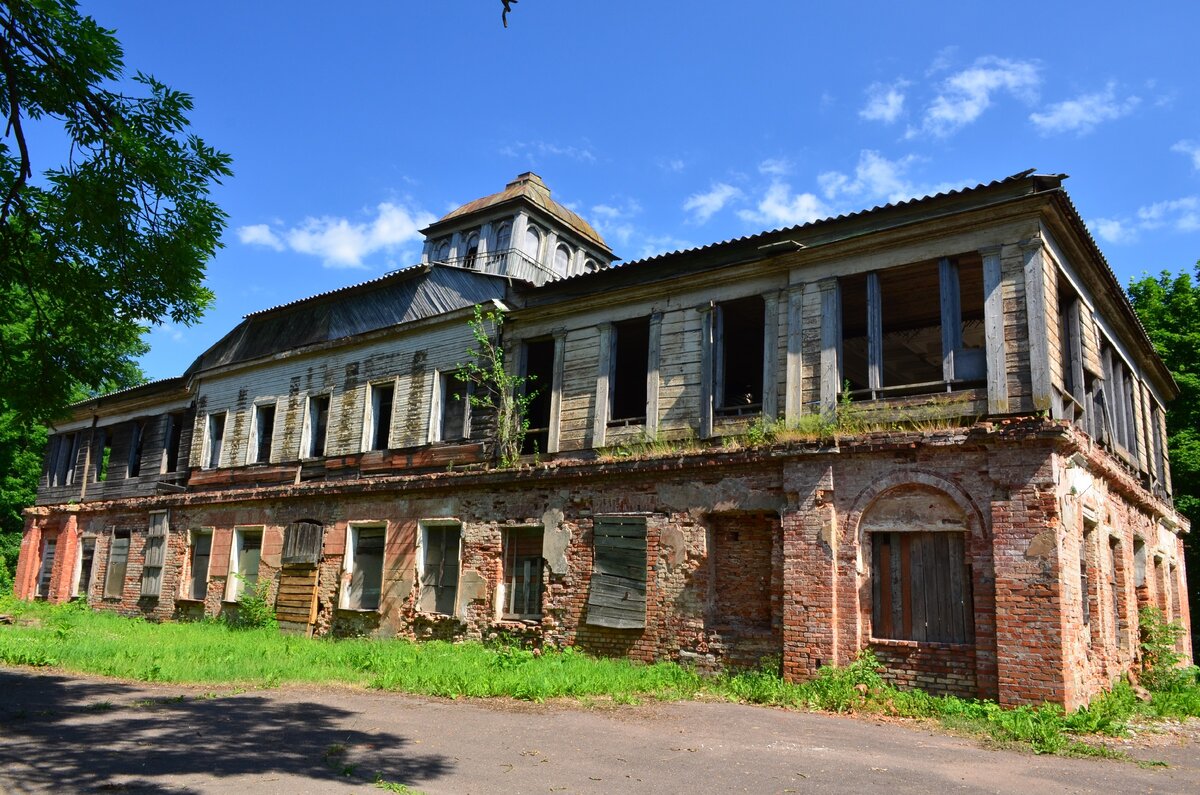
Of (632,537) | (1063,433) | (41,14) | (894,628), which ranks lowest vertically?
(894,628)

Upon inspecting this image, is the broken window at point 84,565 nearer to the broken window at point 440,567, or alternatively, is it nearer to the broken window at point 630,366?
the broken window at point 440,567

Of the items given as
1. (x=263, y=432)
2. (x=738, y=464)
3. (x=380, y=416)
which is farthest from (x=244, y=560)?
(x=738, y=464)

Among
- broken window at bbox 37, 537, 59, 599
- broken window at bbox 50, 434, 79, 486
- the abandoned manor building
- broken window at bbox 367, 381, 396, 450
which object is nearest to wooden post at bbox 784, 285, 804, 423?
the abandoned manor building

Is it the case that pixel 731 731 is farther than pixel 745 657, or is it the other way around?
pixel 745 657

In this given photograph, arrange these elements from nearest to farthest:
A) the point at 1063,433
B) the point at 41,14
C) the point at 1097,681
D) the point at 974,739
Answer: the point at 41,14, the point at 974,739, the point at 1063,433, the point at 1097,681

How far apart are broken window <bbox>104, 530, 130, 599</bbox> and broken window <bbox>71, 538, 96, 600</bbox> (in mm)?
1236

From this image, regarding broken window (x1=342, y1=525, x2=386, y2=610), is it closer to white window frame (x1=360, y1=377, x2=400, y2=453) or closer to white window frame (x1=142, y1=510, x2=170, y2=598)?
white window frame (x1=360, y1=377, x2=400, y2=453)

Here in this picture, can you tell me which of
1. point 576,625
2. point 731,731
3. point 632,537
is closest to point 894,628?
point 731,731

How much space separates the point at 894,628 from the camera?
1123 centimetres

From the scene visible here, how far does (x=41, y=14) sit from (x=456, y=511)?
1067 centimetres

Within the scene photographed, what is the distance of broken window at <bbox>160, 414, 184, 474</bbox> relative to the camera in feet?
80.0

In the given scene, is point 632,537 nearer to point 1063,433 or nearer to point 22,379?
point 1063,433

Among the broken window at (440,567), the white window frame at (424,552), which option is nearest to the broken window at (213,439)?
the white window frame at (424,552)

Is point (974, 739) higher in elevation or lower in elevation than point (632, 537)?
lower
